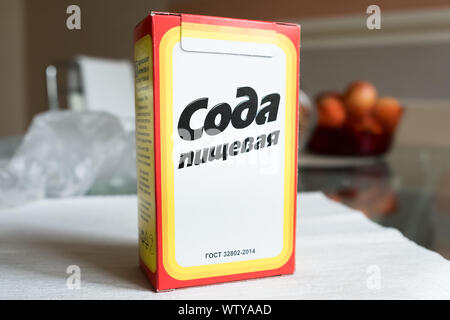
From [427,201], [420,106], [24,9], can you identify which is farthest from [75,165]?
[24,9]

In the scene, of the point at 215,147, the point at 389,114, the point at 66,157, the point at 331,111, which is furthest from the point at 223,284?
the point at 389,114

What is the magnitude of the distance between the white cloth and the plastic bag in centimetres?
7

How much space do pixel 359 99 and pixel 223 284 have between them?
0.93 m

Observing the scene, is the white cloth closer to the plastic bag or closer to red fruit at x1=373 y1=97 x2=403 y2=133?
the plastic bag

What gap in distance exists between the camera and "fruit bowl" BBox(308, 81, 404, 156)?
1.19 meters

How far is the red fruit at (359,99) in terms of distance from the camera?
1.19m

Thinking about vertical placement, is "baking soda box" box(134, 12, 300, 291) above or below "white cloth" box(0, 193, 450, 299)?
above

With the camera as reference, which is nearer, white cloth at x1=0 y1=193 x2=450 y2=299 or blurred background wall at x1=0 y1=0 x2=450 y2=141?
white cloth at x1=0 y1=193 x2=450 y2=299

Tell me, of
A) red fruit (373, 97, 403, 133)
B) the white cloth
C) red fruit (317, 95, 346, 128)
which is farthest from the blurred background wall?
the white cloth

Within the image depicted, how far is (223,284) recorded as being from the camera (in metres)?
0.39

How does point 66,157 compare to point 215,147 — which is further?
point 66,157

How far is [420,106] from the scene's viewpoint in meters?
1.78

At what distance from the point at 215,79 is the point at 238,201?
0.11 meters

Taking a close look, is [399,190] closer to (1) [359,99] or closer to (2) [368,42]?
(1) [359,99]
